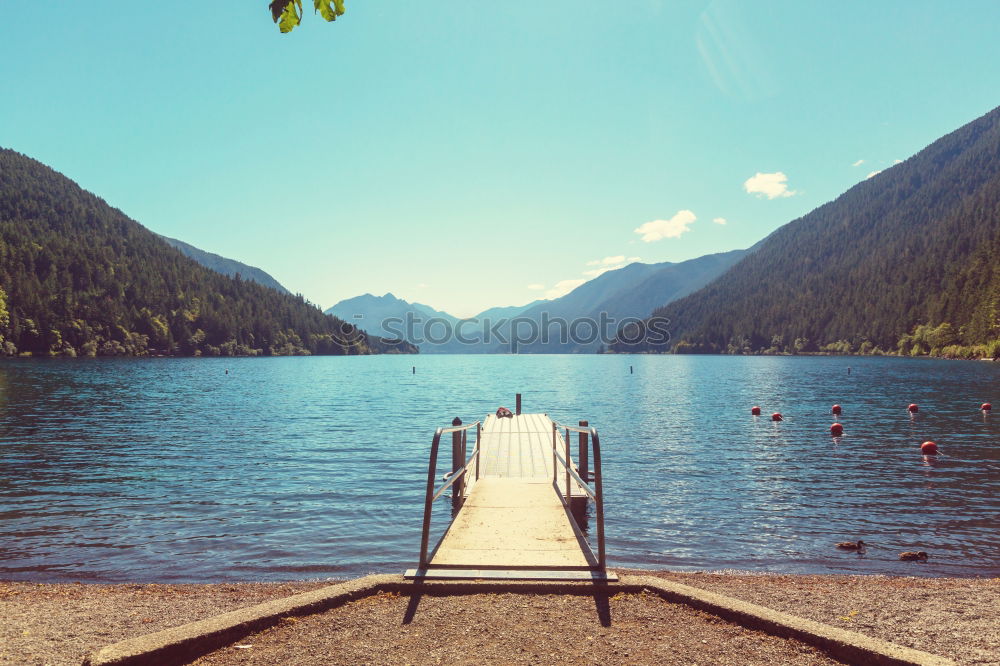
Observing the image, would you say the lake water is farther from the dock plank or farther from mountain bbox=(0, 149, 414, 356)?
mountain bbox=(0, 149, 414, 356)

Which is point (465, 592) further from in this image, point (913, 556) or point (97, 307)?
point (97, 307)

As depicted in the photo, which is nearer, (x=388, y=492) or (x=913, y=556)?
(x=913, y=556)

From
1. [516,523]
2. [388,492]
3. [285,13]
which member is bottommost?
[388,492]

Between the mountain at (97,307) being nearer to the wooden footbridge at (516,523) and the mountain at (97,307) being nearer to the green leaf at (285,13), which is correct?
the wooden footbridge at (516,523)

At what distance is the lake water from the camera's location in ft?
43.8

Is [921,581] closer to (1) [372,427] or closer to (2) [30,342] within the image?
(1) [372,427]

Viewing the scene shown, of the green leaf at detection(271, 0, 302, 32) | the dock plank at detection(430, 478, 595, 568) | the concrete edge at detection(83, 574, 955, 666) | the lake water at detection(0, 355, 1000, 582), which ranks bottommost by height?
the lake water at detection(0, 355, 1000, 582)

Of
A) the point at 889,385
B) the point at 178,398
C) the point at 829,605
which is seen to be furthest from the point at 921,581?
the point at 889,385

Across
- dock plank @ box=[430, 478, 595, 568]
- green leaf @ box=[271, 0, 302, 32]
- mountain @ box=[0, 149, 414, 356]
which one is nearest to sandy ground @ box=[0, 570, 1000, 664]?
dock plank @ box=[430, 478, 595, 568]

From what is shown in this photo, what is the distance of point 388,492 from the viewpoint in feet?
65.4

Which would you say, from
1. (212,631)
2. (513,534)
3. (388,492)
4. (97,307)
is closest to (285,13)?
(212,631)

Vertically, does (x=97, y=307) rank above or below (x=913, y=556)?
above

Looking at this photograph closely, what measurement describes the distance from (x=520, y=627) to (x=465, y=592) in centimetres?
128

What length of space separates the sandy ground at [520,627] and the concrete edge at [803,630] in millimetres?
145
